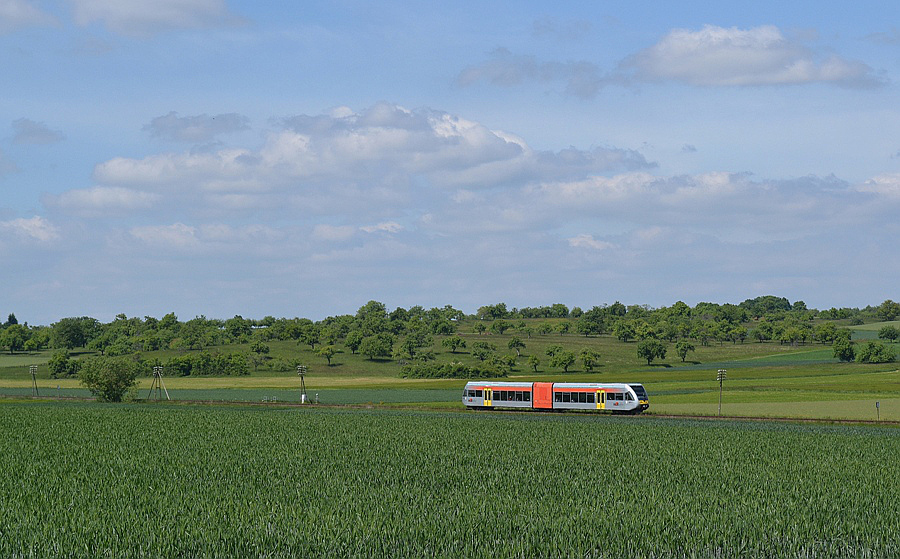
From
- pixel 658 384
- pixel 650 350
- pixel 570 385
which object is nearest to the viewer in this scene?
pixel 570 385

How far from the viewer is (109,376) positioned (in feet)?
328

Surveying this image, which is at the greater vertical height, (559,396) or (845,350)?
(845,350)

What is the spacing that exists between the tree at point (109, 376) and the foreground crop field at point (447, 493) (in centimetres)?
5147

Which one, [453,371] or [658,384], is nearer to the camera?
[658,384]

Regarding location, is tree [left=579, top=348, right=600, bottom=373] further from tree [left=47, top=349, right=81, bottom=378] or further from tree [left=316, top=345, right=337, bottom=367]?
tree [left=47, top=349, right=81, bottom=378]

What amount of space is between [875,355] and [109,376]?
5194 inches

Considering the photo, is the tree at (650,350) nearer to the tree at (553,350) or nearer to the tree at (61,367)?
the tree at (553,350)

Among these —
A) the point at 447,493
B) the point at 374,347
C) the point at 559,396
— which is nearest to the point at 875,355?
the point at 374,347

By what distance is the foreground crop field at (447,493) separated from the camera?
20.7 meters

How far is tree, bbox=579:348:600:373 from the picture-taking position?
571 feet

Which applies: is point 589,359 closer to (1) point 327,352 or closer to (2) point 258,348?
(1) point 327,352

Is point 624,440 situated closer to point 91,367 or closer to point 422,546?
point 422,546

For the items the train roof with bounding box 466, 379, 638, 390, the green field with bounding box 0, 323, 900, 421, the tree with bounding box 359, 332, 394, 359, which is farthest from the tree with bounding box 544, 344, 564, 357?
the train roof with bounding box 466, 379, 638, 390

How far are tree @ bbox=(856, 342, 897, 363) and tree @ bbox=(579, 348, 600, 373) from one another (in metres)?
47.5
